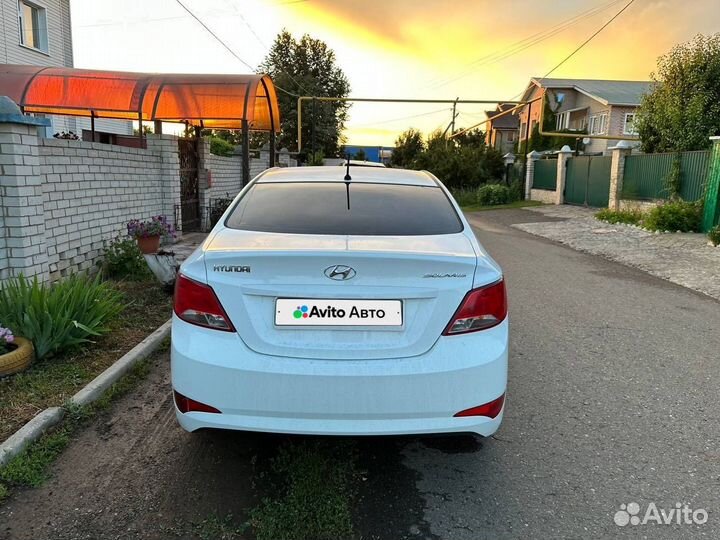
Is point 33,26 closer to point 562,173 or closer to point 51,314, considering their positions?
point 51,314

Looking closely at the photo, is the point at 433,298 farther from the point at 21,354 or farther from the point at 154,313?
the point at 154,313

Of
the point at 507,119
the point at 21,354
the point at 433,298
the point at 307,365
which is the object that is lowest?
the point at 21,354

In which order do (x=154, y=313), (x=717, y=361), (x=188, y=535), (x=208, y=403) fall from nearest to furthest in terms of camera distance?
(x=188, y=535), (x=208, y=403), (x=717, y=361), (x=154, y=313)

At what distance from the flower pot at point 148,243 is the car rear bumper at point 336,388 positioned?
5434 mm

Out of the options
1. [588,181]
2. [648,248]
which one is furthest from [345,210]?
[588,181]

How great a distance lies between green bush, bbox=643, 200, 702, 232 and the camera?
12852 millimetres

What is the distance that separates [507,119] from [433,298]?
62.4 m

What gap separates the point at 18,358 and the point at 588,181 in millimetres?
21204

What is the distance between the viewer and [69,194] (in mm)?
6074

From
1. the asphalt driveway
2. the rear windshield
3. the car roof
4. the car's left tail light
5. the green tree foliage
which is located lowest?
the asphalt driveway

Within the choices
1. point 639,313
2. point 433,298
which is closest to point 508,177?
point 639,313

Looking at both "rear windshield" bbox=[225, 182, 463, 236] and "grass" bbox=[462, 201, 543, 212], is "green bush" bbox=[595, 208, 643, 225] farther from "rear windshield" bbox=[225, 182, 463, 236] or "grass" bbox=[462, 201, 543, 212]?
"rear windshield" bbox=[225, 182, 463, 236]

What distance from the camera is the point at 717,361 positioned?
461 centimetres

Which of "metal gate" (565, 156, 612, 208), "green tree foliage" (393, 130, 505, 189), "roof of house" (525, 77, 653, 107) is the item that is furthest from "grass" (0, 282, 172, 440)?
"roof of house" (525, 77, 653, 107)
